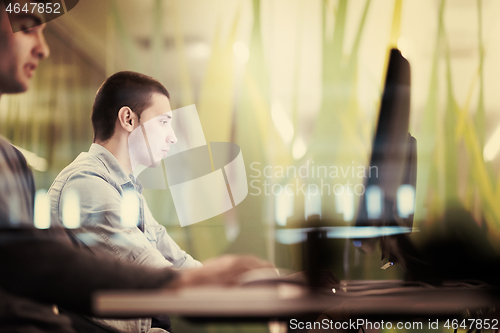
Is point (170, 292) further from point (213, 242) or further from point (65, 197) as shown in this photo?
Answer: point (65, 197)

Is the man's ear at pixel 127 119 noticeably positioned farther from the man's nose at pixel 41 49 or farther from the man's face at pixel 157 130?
the man's nose at pixel 41 49

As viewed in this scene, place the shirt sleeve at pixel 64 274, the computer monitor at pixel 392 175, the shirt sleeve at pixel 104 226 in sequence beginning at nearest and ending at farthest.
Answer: the shirt sleeve at pixel 64 274, the computer monitor at pixel 392 175, the shirt sleeve at pixel 104 226

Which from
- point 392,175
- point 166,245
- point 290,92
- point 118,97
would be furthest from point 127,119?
point 392,175

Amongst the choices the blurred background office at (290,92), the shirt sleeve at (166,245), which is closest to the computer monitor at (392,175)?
the blurred background office at (290,92)

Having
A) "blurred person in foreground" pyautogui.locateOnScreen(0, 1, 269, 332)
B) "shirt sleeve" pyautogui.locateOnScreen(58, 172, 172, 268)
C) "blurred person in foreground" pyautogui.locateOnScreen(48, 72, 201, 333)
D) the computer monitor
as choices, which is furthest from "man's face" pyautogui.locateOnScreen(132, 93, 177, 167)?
the computer monitor

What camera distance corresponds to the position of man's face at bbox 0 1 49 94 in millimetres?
1272

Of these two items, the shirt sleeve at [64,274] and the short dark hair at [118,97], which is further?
the short dark hair at [118,97]

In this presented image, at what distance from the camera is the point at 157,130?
1313 mm

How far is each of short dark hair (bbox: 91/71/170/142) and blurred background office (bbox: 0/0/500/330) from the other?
4 cm

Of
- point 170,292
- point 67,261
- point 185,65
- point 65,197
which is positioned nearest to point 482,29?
point 185,65

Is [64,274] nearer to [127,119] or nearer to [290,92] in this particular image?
[127,119]

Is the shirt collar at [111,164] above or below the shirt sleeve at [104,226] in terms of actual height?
above

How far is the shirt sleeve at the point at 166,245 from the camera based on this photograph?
1288 mm

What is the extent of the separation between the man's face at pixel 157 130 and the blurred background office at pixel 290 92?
0.25ft
